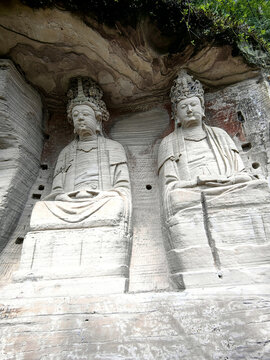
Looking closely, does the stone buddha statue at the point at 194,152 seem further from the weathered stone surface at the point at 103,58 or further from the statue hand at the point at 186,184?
the weathered stone surface at the point at 103,58

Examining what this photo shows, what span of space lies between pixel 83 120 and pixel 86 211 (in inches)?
69.0

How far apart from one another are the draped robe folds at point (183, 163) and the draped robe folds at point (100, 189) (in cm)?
54

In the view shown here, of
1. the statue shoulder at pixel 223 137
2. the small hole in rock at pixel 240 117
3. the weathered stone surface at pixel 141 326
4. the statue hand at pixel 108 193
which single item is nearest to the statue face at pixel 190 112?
the statue shoulder at pixel 223 137

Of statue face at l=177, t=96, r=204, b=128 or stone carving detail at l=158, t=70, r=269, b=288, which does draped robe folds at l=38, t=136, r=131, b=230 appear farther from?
statue face at l=177, t=96, r=204, b=128

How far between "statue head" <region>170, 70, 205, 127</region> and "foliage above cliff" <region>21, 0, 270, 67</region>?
54 cm

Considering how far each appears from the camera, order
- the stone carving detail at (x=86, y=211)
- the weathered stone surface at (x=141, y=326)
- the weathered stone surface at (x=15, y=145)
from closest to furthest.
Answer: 1. the weathered stone surface at (x=141, y=326)
2. the stone carving detail at (x=86, y=211)
3. the weathered stone surface at (x=15, y=145)

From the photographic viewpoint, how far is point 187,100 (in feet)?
14.5

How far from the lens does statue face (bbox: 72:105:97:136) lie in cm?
452

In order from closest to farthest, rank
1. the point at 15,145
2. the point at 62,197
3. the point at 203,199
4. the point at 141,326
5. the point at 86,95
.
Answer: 1. the point at 141,326
2. the point at 203,199
3. the point at 62,197
4. the point at 15,145
5. the point at 86,95

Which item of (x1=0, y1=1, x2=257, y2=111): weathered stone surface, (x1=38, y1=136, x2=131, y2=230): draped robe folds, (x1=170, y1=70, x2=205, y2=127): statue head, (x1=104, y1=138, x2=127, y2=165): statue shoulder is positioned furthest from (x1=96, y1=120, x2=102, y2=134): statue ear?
(x1=170, y1=70, x2=205, y2=127): statue head

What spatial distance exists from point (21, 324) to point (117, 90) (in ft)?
13.3

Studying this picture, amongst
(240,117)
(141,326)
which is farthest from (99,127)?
(141,326)

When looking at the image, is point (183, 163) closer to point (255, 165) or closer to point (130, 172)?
point (130, 172)

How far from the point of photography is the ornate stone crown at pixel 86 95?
4691mm
